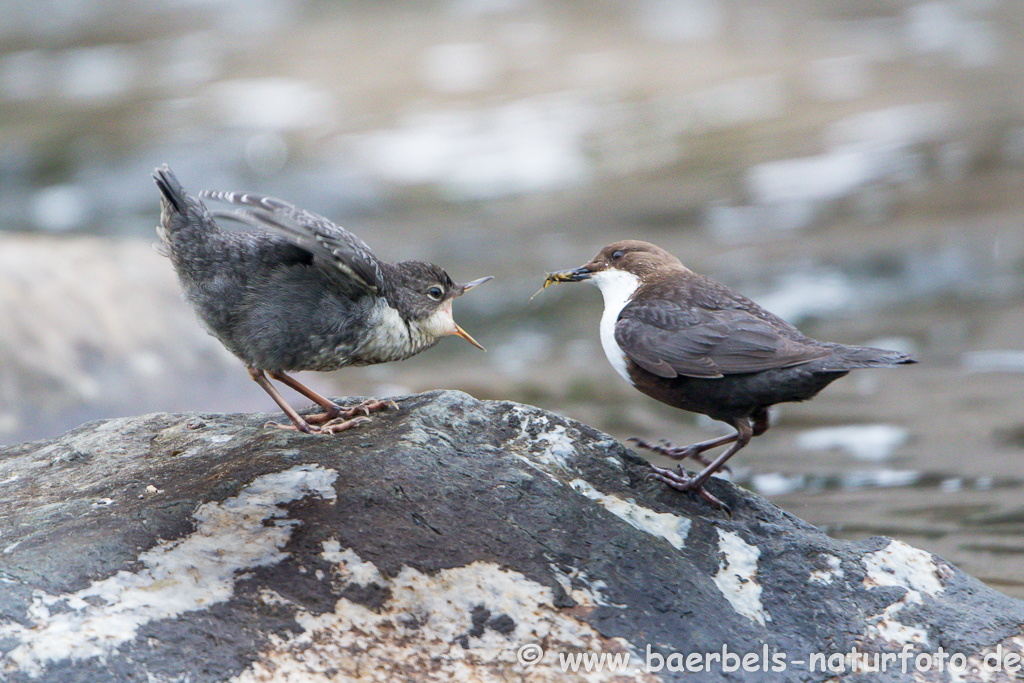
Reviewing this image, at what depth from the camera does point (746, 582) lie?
3.27m

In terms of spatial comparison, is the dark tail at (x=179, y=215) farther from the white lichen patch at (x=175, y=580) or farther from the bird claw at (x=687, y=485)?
the bird claw at (x=687, y=485)

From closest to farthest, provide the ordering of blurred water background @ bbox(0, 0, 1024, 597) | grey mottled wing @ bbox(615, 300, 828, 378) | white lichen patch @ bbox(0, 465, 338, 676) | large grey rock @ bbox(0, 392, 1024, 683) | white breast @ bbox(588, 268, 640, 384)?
white lichen patch @ bbox(0, 465, 338, 676)
large grey rock @ bbox(0, 392, 1024, 683)
grey mottled wing @ bbox(615, 300, 828, 378)
white breast @ bbox(588, 268, 640, 384)
blurred water background @ bbox(0, 0, 1024, 597)

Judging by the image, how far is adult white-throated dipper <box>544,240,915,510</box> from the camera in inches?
141

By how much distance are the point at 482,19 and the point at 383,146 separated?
621 centimetres

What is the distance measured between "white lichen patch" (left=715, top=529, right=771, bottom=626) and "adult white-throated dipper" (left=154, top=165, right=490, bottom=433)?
1352 millimetres

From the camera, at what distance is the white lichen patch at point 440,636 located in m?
2.79

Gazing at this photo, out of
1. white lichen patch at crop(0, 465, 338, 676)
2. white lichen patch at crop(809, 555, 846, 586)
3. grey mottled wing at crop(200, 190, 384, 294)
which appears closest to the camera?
white lichen patch at crop(0, 465, 338, 676)

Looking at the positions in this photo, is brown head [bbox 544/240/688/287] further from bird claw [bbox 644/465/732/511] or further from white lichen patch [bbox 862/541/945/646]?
white lichen patch [bbox 862/541/945/646]

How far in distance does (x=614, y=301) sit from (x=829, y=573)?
1.43m

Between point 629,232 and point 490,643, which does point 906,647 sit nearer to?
point 490,643

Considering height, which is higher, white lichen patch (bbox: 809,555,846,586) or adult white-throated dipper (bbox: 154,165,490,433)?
adult white-throated dipper (bbox: 154,165,490,433)

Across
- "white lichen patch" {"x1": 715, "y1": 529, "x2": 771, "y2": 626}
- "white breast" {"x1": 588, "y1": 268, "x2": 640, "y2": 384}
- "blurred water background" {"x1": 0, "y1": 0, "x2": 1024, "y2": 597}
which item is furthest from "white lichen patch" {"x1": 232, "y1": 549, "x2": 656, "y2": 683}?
"blurred water background" {"x1": 0, "y1": 0, "x2": 1024, "y2": 597}

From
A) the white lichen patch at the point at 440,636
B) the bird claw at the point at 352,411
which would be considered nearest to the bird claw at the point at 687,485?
the white lichen patch at the point at 440,636

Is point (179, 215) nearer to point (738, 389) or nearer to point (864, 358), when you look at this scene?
point (738, 389)
